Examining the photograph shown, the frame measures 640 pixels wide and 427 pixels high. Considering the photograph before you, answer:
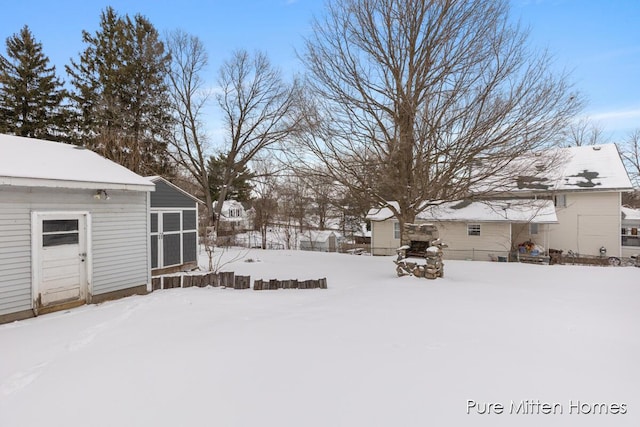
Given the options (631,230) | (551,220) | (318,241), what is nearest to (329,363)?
(551,220)

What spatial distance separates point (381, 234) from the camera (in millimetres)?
19234

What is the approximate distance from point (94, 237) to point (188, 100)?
680 inches

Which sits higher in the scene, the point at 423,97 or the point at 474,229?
the point at 423,97

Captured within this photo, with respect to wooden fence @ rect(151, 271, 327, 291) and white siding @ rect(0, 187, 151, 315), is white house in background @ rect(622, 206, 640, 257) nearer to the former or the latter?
wooden fence @ rect(151, 271, 327, 291)

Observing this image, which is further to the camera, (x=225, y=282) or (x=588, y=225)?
(x=588, y=225)

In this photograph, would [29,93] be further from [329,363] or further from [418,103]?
[329,363]

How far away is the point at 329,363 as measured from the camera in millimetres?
3242

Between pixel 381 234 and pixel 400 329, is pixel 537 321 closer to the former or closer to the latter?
pixel 400 329

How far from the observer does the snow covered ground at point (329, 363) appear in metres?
2.49

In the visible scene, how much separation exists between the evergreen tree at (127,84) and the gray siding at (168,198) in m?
10.2

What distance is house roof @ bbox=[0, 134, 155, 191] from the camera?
5.25 m

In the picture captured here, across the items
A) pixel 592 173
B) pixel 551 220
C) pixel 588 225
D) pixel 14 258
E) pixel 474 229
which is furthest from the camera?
pixel 592 173

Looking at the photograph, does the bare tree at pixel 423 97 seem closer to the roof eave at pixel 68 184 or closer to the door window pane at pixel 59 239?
the roof eave at pixel 68 184

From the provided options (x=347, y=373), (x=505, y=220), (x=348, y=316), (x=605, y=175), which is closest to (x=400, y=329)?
(x=348, y=316)
